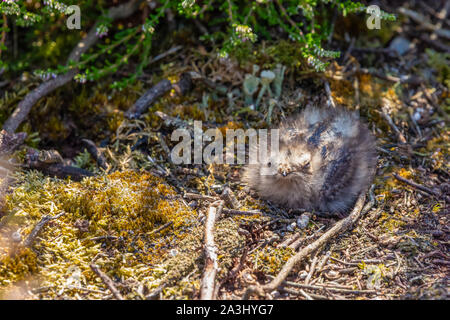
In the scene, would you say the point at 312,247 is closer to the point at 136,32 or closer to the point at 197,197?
the point at 197,197

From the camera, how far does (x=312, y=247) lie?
3.15 m

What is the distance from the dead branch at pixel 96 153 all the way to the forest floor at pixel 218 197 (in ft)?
0.14

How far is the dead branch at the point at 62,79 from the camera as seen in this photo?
402 cm

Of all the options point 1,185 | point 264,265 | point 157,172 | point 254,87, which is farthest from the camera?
point 254,87

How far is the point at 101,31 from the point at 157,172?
5.45ft

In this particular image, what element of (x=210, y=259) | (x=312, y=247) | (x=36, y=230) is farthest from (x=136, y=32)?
(x=312, y=247)

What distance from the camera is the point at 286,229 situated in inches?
135

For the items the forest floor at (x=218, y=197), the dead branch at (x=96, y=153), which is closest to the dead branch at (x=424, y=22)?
the forest floor at (x=218, y=197)

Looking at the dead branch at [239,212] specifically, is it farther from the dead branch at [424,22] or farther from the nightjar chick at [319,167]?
the dead branch at [424,22]

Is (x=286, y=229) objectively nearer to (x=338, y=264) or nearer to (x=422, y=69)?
(x=338, y=264)

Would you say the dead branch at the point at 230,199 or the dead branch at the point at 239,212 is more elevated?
the dead branch at the point at 230,199

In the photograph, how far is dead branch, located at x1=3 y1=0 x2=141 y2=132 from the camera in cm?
402
